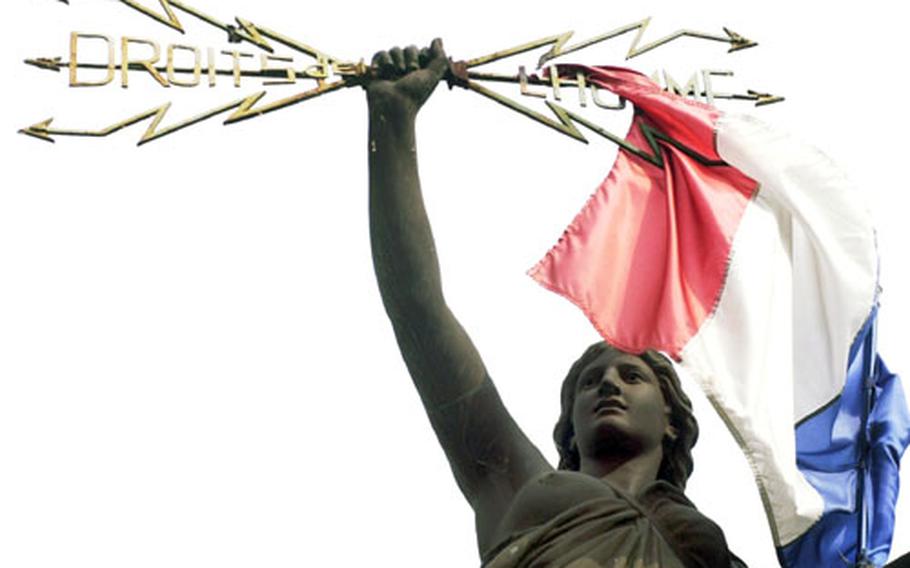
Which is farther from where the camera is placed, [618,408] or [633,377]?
[633,377]

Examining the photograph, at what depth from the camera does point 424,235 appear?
1223 cm

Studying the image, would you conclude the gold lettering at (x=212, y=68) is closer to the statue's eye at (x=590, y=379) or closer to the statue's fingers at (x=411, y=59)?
the statue's fingers at (x=411, y=59)

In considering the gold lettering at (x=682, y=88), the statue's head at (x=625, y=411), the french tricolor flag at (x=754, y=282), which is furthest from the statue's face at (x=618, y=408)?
the gold lettering at (x=682, y=88)

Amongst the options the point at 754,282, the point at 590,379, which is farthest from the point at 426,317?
the point at 754,282

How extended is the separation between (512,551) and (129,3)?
3382 millimetres

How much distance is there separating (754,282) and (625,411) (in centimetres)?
147

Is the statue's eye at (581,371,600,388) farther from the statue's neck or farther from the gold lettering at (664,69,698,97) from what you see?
the gold lettering at (664,69,698,97)

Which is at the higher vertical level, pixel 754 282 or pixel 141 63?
pixel 141 63

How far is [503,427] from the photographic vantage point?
12.4 meters

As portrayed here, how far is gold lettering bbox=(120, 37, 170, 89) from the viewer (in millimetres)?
12109

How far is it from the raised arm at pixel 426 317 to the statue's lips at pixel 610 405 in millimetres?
408

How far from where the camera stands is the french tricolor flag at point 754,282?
525 inches

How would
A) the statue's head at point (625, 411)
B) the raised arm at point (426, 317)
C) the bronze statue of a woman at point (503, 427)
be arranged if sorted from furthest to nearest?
the statue's head at point (625, 411) → the raised arm at point (426, 317) → the bronze statue of a woman at point (503, 427)

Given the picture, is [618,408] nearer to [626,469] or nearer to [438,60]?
[626,469]
